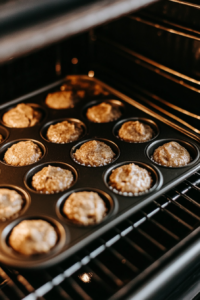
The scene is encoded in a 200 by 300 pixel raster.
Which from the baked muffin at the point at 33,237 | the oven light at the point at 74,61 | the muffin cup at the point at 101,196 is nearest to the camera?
the baked muffin at the point at 33,237

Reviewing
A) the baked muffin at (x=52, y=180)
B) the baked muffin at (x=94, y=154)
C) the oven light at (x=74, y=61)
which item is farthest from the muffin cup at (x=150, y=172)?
the oven light at (x=74, y=61)

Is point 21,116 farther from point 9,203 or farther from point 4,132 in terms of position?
point 9,203

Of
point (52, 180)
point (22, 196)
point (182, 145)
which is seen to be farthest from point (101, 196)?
point (182, 145)

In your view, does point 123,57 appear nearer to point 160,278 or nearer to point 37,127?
point 37,127

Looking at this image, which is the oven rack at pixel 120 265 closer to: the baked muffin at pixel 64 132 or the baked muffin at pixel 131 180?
the baked muffin at pixel 131 180

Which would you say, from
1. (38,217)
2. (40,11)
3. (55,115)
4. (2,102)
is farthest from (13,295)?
(2,102)

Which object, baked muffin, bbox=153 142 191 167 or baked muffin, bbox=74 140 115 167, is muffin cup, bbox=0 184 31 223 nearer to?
baked muffin, bbox=74 140 115 167

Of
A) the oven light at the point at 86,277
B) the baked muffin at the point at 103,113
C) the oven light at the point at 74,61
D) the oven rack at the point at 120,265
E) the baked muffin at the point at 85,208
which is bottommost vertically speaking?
the oven light at the point at 86,277
